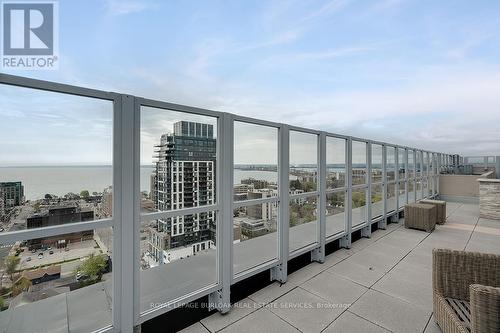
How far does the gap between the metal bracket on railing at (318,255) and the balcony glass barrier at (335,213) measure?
359 millimetres

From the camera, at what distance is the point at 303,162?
3.56 metres

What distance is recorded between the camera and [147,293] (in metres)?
2.03

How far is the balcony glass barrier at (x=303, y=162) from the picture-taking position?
10.9 ft

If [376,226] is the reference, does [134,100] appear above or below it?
above

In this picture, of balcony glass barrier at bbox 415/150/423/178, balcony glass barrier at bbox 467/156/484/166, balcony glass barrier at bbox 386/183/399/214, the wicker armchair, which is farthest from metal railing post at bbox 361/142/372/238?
balcony glass barrier at bbox 467/156/484/166

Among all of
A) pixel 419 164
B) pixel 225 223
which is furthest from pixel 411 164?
pixel 225 223

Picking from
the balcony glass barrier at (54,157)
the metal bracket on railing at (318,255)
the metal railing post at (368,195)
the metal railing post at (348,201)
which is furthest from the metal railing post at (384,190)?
the balcony glass barrier at (54,157)

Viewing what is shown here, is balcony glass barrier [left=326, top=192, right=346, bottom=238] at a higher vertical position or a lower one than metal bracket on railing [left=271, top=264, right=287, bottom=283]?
higher

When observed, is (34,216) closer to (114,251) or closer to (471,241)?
(114,251)

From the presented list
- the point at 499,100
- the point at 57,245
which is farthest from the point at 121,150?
the point at 499,100

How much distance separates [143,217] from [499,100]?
38.7ft

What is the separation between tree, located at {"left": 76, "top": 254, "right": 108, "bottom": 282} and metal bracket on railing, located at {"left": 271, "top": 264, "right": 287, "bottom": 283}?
6.97 ft

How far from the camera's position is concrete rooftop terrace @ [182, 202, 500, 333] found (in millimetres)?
2213

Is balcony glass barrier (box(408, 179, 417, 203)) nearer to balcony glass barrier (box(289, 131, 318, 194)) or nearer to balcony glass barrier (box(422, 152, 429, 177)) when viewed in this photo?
balcony glass barrier (box(422, 152, 429, 177))
